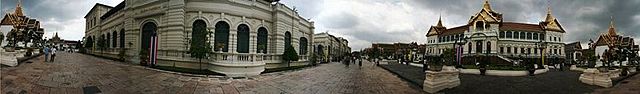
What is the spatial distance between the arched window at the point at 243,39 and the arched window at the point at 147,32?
5257 millimetres

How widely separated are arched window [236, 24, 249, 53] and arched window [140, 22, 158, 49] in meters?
5.26

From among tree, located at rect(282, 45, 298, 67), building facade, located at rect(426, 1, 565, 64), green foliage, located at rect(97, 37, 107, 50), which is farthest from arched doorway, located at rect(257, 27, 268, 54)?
building facade, located at rect(426, 1, 565, 64)

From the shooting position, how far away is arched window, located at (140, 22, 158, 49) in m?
5.21

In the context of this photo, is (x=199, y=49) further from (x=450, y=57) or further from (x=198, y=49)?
(x=450, y=57)

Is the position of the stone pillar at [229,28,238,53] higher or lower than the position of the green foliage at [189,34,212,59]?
higher

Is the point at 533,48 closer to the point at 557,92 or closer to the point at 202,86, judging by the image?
the point at 557,92

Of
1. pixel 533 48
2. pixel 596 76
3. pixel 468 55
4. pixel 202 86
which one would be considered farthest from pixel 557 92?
pixel 533 48

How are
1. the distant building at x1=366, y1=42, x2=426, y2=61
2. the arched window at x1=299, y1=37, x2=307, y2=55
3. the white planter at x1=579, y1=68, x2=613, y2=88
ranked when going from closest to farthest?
the white planter at x1=579, y1=68, x2=613, y2=88
the arched window at x1=299, y1=37, x2=307, y2=55
the distant building at x1=366, y1=42, x2=426, y2=61

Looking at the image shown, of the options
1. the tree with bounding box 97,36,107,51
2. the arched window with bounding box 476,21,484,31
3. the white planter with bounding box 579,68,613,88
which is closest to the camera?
the tree with bounding box 97,36,107,51

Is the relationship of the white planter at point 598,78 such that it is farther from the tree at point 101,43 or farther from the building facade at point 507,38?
the building facade at point 507,38

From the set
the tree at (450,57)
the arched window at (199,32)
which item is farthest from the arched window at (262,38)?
the tree at (450,57)

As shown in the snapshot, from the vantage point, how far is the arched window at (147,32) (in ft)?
17.1

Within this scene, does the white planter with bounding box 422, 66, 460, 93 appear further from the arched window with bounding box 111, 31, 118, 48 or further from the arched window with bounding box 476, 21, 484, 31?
the arched window with bounding box 476, 21, 484, 31

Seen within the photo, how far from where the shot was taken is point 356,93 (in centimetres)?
588
